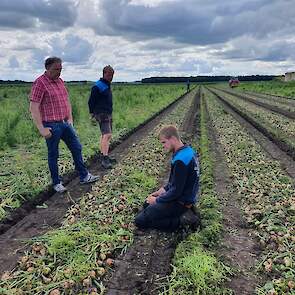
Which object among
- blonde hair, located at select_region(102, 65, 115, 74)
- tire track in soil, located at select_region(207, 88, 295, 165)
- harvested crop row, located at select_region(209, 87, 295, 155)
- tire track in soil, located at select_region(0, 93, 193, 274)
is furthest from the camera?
harvested crop row, located at select_region(209, 87, 295, 155)

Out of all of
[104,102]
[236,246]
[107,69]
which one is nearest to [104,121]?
[104,102]

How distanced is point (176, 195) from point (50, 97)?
3.27 m

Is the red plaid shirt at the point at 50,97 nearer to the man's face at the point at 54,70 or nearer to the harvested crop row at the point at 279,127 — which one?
the man's face at the point at 54,70

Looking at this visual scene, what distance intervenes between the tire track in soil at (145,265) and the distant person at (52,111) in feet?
9.12

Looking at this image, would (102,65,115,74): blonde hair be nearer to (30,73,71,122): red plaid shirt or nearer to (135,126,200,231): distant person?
(30,73,71,122): red plaid shirt

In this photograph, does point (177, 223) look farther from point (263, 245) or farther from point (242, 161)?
point (242, 161)

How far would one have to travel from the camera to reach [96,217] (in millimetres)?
6785

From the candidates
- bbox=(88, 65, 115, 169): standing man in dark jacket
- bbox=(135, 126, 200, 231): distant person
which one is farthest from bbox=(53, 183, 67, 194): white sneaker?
bbox=(135, 126, 200, 231): distant person

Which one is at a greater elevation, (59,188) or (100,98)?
(100,98)

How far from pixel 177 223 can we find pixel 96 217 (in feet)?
4.51

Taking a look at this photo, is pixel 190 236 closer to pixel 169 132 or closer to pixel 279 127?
pixel 169 132

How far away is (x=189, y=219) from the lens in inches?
241

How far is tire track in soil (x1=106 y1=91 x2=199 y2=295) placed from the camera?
15.6 ft

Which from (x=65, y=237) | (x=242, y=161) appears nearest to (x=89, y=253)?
(x=65, y=237)
